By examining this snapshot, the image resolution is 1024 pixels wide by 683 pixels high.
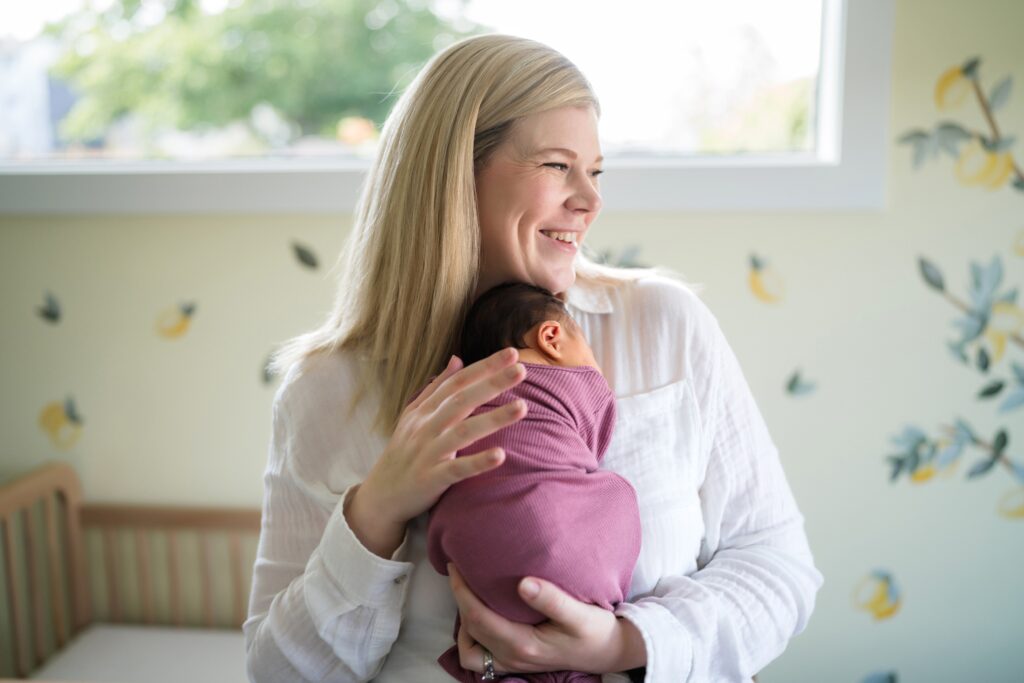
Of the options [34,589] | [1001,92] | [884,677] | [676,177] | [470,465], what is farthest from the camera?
[34,589]

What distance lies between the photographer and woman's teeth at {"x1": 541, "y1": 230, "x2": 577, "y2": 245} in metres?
1.13

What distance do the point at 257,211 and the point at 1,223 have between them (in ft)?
2.24

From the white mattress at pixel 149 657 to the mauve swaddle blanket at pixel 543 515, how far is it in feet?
3.63

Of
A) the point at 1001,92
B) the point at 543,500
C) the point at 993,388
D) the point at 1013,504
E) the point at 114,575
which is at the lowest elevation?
the point at 114,575

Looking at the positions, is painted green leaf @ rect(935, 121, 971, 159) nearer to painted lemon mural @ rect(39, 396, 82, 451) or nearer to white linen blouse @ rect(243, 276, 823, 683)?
white linen blouse @ rect(243, 276, 823, 683)

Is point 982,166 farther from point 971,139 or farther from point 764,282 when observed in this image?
point 764,282

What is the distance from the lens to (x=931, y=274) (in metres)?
1.78

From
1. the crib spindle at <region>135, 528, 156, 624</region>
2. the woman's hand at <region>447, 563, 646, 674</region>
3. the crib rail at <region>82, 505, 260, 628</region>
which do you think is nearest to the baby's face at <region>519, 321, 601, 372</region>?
the woman's hand at <region>447, 563, 646, 674</region>

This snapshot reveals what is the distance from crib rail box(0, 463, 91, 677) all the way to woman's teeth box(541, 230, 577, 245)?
152 centimetres

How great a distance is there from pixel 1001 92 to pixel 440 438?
1440mm

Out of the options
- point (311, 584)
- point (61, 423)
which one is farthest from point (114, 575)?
point (311, 584)

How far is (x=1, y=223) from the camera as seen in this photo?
210 cm

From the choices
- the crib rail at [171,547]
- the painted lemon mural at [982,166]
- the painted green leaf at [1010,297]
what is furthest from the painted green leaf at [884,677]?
the crib rail at [171,547]

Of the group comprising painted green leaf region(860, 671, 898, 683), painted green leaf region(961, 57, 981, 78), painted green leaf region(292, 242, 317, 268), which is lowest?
painted green leaf region(860, 671, 898, 683)
